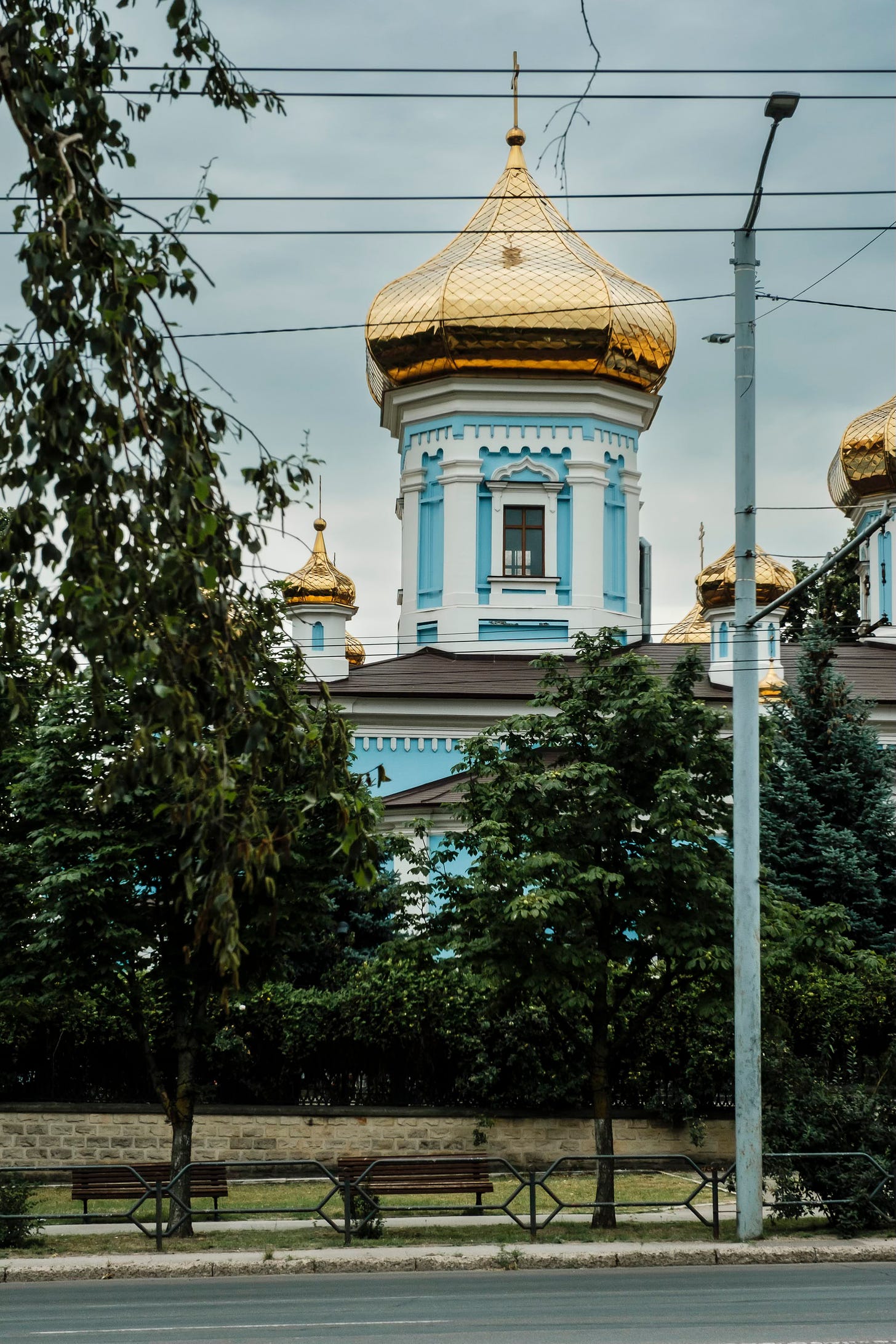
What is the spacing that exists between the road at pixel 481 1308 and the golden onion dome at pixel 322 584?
76.4ft

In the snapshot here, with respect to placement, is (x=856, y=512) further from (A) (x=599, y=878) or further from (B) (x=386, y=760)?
(A) (x=599, y=878)

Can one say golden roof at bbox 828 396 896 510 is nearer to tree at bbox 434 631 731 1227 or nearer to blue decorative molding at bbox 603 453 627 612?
blue decorative molding at bbox 603 453 627 612

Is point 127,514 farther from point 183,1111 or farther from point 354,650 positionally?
point 354,650

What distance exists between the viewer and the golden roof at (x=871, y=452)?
137 feet

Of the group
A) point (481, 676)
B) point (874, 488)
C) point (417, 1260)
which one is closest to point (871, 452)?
point (874, 488)

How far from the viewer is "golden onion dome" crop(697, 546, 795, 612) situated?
119 ft

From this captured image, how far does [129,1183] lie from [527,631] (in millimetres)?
18852

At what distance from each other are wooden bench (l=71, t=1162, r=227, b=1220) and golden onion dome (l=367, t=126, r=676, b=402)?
2087 cm

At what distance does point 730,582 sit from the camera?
36344mm

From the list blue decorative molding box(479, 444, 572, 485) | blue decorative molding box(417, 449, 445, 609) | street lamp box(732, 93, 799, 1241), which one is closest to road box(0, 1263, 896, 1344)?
street lamp box(732, 93, 799, 1241)

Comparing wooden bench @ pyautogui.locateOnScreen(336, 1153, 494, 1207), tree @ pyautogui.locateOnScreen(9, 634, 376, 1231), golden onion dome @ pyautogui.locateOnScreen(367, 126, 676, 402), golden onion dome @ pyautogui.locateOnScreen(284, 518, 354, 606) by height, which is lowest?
wooden bench @ pyautogui.locateOnScreen(336, 1153, 494, 1207)

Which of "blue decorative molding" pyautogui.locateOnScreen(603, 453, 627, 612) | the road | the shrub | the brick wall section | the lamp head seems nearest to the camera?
the road

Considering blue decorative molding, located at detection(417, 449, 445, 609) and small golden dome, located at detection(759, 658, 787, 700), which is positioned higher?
blue decorative molding, located at detection(417, 449, 445, 609)

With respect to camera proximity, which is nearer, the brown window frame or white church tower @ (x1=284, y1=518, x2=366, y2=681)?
the brown window frame
